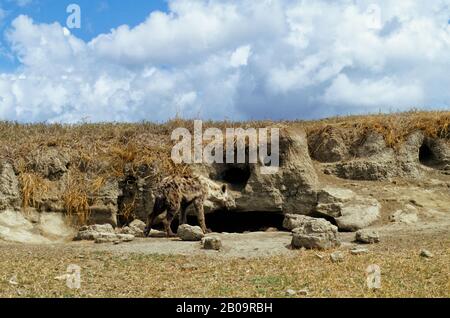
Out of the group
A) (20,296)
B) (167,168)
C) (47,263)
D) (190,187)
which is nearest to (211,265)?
(47,263)

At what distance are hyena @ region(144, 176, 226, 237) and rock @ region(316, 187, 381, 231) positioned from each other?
3390 millimetres

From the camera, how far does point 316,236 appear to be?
12203mm

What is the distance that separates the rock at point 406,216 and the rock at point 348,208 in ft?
1.42

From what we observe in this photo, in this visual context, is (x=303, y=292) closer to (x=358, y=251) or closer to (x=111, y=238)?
(x=358, y=251)

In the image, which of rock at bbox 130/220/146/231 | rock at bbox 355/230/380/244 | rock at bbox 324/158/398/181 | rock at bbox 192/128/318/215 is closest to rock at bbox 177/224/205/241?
rock at bbox 130/220/146/231

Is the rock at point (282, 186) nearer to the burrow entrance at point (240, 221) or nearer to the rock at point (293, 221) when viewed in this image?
the burrow entrance at point (240, 221)

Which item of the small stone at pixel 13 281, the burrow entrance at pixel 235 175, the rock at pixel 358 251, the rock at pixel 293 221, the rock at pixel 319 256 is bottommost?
the small stone at pixel 13 281

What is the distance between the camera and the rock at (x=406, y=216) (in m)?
15.6

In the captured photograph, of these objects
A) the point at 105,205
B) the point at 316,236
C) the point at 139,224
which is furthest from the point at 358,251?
the point at 105,205

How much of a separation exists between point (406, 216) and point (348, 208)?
1485 millimetres

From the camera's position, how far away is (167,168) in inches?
671

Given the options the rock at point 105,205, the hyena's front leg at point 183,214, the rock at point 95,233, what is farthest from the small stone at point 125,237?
the rock at point 105,205
